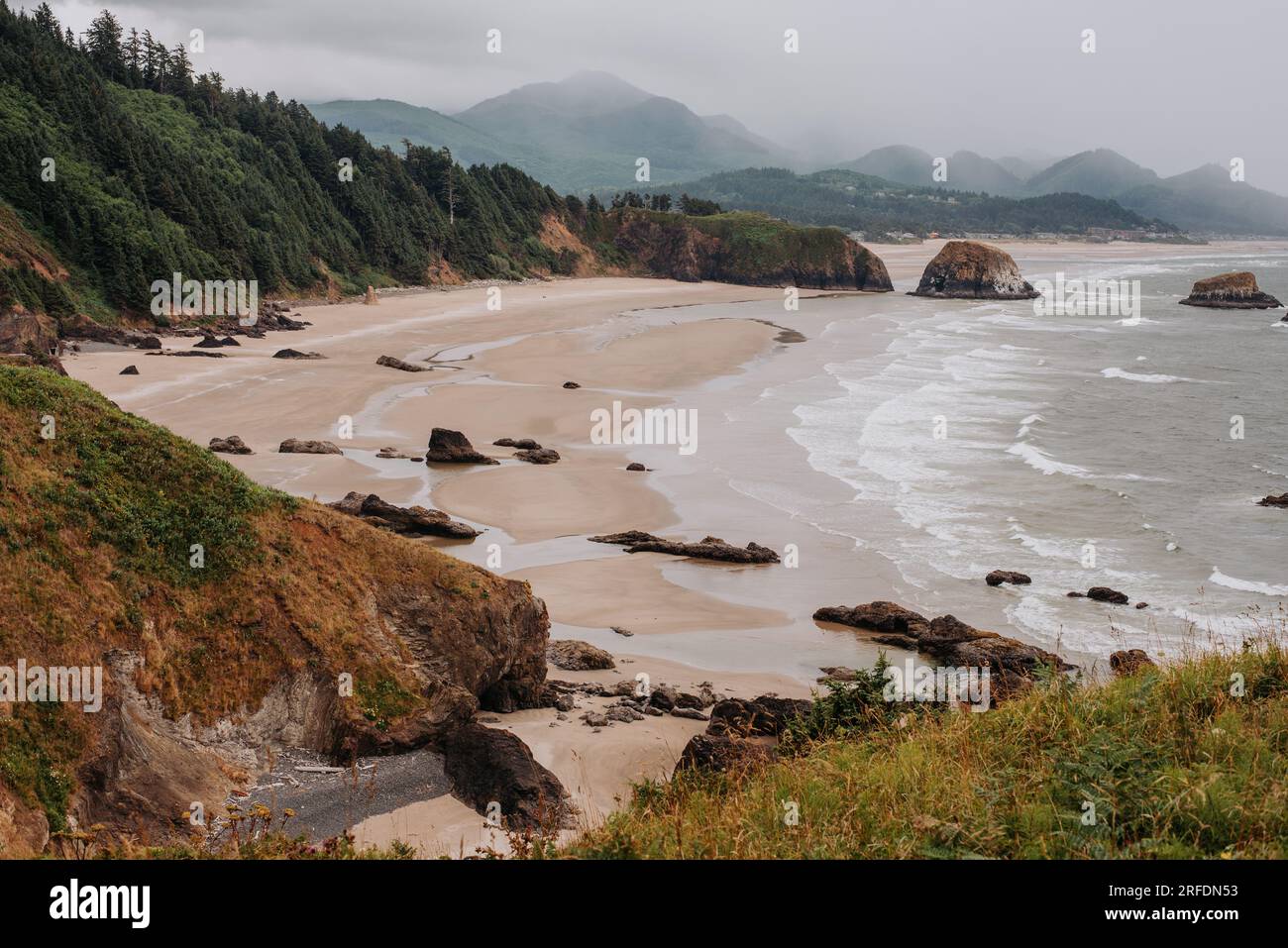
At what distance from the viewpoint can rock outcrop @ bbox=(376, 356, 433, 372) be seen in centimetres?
4525

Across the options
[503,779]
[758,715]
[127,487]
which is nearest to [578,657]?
[758,715]

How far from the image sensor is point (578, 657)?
14781mm

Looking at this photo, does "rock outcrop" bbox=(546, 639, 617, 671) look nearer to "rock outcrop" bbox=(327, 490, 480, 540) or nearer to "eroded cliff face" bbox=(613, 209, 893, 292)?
"rock outcrop" bbox=(327, 490, 480, 540)

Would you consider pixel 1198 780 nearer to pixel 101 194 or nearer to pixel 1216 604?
pixel 1216 604

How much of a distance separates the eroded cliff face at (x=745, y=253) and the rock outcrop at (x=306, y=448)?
9082 centimetres

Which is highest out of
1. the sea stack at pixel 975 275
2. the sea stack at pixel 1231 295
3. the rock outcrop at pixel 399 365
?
the sea stack at pixel 975 275

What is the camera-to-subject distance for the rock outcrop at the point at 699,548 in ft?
69.7

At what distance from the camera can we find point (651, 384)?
148 ft

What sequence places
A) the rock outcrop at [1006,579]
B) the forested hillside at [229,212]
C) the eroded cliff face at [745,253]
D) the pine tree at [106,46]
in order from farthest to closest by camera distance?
the eroded cliff face at [745,253], the pine tree at [106,46], the forested hillside at [229,212], the rock outcrop at [1006,579]

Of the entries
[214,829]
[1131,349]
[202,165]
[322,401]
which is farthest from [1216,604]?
[202,165]

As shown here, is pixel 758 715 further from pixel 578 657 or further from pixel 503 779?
pixel 578 657

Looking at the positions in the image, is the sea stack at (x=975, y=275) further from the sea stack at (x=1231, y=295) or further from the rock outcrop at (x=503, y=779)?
the rock outcrop at (x=503, y=779)

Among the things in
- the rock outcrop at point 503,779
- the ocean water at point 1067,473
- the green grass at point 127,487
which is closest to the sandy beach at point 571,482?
the rock outcrop at point 503,779

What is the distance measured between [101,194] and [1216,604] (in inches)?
2208
